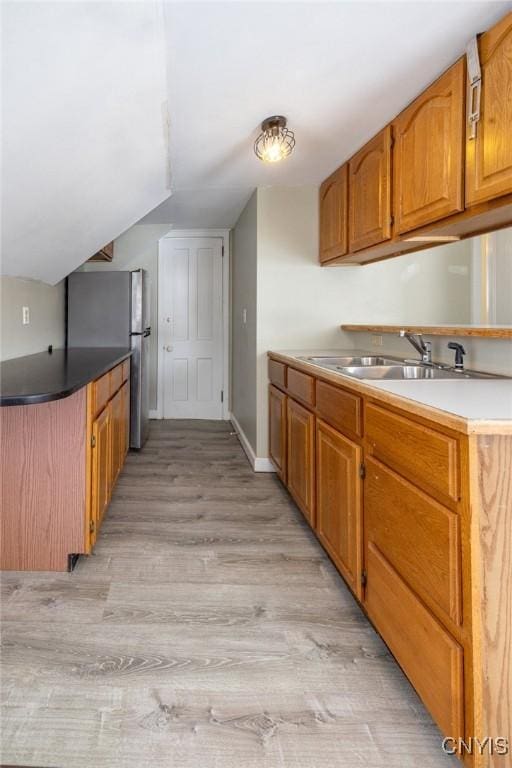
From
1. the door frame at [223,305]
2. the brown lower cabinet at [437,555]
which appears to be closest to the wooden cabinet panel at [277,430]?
the brown lower cabinet at [437,555]

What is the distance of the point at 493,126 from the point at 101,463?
213 cm

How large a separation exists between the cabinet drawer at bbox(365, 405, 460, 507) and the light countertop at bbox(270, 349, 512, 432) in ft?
0.20

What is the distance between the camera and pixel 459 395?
129cm

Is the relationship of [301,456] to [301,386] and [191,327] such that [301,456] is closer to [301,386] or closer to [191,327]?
[301,386]

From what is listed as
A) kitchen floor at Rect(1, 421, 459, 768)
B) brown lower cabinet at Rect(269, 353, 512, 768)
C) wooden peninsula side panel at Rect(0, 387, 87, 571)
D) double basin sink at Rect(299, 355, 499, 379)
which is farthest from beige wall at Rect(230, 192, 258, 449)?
brown lower cabinet at Rect(269, 353, 512, 768)

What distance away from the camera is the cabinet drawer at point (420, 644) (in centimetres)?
100

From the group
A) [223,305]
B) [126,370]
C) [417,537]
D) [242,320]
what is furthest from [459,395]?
[223,305]

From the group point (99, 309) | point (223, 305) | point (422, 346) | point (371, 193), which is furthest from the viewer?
point (223, 305)

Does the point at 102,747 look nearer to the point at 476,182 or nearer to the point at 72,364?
the point at 72,364

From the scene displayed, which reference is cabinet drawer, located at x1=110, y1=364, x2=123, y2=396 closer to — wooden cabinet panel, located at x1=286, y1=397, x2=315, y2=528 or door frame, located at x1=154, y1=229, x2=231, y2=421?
wooden cabinet panel, located at x1=286, y1=397, x2=315, y2=528

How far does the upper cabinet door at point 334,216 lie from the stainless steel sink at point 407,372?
33.0 inches

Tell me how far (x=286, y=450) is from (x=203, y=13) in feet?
6.89

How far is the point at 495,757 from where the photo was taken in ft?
3.13

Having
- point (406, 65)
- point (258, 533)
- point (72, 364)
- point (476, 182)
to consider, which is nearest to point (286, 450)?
point (258, 533)
